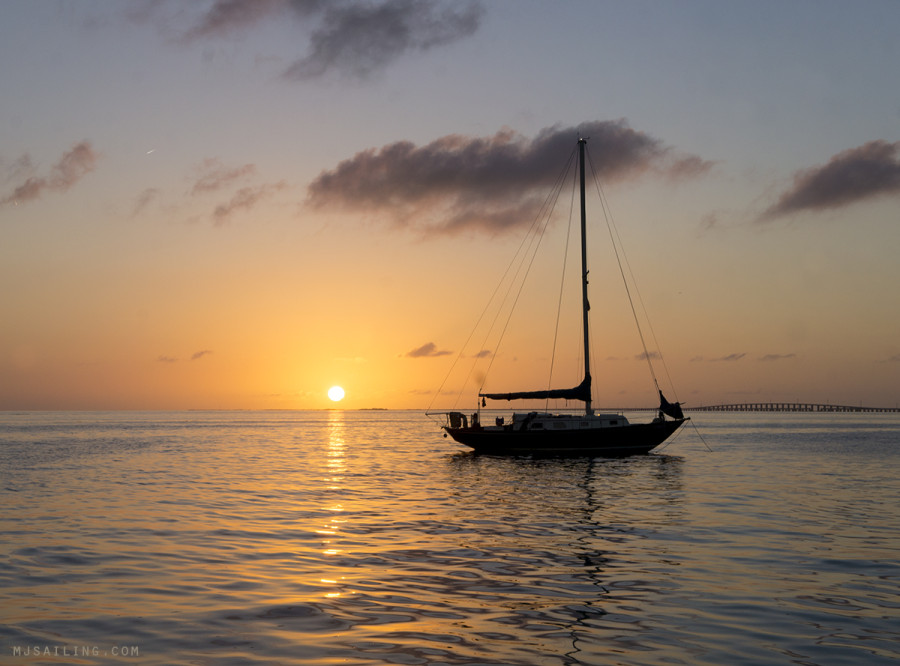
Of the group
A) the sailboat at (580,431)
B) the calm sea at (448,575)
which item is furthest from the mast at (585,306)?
the calm sea at (448,575)

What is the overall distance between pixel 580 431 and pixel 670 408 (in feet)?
29.0

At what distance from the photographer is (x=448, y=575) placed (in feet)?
57.8

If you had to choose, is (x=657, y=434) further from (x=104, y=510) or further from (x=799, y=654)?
(x=799, y=654)

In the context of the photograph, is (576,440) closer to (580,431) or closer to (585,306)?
(580,431)

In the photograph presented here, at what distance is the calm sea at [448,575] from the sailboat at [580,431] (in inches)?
863

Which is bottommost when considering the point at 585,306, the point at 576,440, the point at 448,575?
the point at 576,440

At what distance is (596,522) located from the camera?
2675cm

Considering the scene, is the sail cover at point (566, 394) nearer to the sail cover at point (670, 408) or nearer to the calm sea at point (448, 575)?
the sail cover at point (670, 408)

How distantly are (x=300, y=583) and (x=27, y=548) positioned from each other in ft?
31.8

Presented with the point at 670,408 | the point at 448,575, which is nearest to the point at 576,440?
the point at 670,408

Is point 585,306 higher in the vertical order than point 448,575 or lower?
higher

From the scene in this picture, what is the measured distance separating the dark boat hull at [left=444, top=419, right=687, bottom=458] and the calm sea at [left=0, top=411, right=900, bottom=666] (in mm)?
21961

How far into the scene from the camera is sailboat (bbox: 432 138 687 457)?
6131 centimetres

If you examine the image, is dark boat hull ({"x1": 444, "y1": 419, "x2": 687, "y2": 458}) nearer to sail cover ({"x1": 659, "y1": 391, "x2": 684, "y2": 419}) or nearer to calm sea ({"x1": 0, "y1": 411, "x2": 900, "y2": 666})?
sail cover ({"x1": 659, "y1": 391, "x2": 684, "y2": 419})
